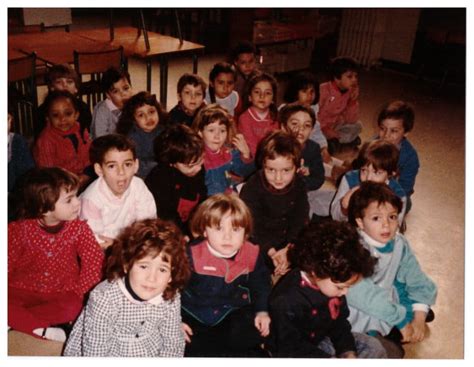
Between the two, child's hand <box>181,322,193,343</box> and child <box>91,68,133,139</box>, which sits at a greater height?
child <box>91,68,133,139</box>

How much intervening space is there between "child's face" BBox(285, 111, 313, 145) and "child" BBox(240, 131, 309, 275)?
405mm

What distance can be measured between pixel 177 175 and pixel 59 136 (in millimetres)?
824

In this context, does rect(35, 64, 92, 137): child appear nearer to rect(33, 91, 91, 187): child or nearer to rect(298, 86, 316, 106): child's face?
rect(33, 91, 91, 187): child

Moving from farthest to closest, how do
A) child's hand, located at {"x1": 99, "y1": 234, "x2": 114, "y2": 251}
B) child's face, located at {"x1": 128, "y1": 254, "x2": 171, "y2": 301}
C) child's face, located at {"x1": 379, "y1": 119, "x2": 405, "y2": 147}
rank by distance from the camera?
child's face, located at {"x1": 379, "y1": 119, "x2": 405, "y2": 147} < child's hand, located at {"x1": 99, "y1": 234, "x2": 114, "y2": 251} < child's face, located at {"x1": 128, "y1": 254, "x2": 171, "y2": 301}

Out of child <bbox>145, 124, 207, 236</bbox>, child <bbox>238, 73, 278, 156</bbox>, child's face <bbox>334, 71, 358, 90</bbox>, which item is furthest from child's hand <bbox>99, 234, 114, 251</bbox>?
child's face <bbox>334, 71, 358, 90</bbox>

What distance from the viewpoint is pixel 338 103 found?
170 inches

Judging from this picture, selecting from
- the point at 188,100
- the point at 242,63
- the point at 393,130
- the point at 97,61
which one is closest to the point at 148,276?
the point at 188,100

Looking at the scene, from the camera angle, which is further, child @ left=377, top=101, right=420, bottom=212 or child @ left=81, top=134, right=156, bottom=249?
child @ left=377, top=101, right=420, bottom=212

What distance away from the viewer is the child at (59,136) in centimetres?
303

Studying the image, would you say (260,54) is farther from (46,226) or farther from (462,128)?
(46,226)

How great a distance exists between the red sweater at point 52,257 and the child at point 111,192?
0.19m

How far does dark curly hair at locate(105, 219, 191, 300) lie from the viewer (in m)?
1.81
